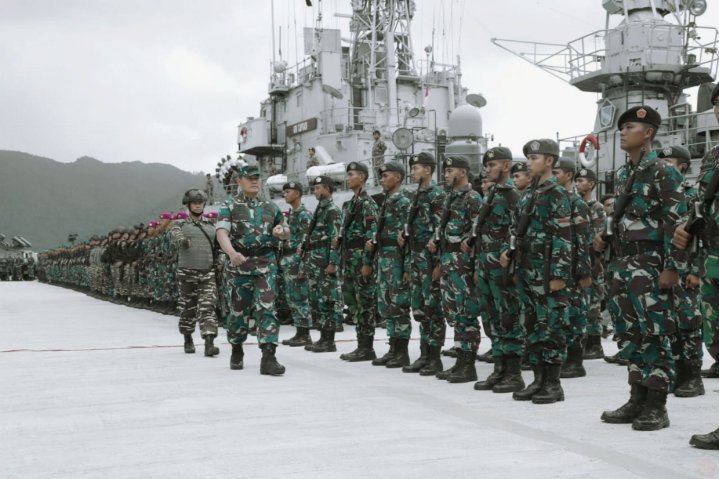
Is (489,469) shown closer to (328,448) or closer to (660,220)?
(328,448)

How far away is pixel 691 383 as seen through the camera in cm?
548

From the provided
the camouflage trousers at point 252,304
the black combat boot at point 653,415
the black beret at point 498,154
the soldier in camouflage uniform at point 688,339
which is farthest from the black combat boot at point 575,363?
the camouflage trousers at point 252,304

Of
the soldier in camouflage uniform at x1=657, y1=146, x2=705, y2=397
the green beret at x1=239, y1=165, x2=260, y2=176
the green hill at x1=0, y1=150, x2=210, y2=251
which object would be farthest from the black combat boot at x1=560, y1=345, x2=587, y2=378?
the green hill at x1=0, y1=150, x2=210, y2=251

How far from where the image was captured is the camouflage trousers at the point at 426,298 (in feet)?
21.5

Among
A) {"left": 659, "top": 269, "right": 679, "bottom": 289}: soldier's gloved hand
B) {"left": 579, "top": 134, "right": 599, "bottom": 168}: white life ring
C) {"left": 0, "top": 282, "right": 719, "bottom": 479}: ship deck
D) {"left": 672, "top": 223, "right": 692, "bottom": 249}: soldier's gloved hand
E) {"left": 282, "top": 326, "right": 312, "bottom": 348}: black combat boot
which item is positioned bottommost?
{"left": 0, "top": 282, "right": 719, "bottom": 479}: ship deck

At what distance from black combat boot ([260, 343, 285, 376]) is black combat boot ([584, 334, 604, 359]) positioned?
2.88 m

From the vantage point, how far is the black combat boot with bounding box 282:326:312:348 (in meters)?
8.90

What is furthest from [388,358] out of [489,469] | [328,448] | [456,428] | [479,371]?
[489,469]

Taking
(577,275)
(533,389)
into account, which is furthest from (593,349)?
(533,389)

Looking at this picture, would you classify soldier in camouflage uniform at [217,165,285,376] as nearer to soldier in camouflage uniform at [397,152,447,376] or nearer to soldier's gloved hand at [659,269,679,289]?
soldier in camouflage uniform at [397,152,447,376]

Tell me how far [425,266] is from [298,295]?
306 centimetres

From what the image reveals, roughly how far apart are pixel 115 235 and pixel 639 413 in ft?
50.6

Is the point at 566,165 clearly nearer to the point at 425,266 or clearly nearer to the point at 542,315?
the point at 425,266

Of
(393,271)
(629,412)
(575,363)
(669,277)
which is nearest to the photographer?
(669,277)
